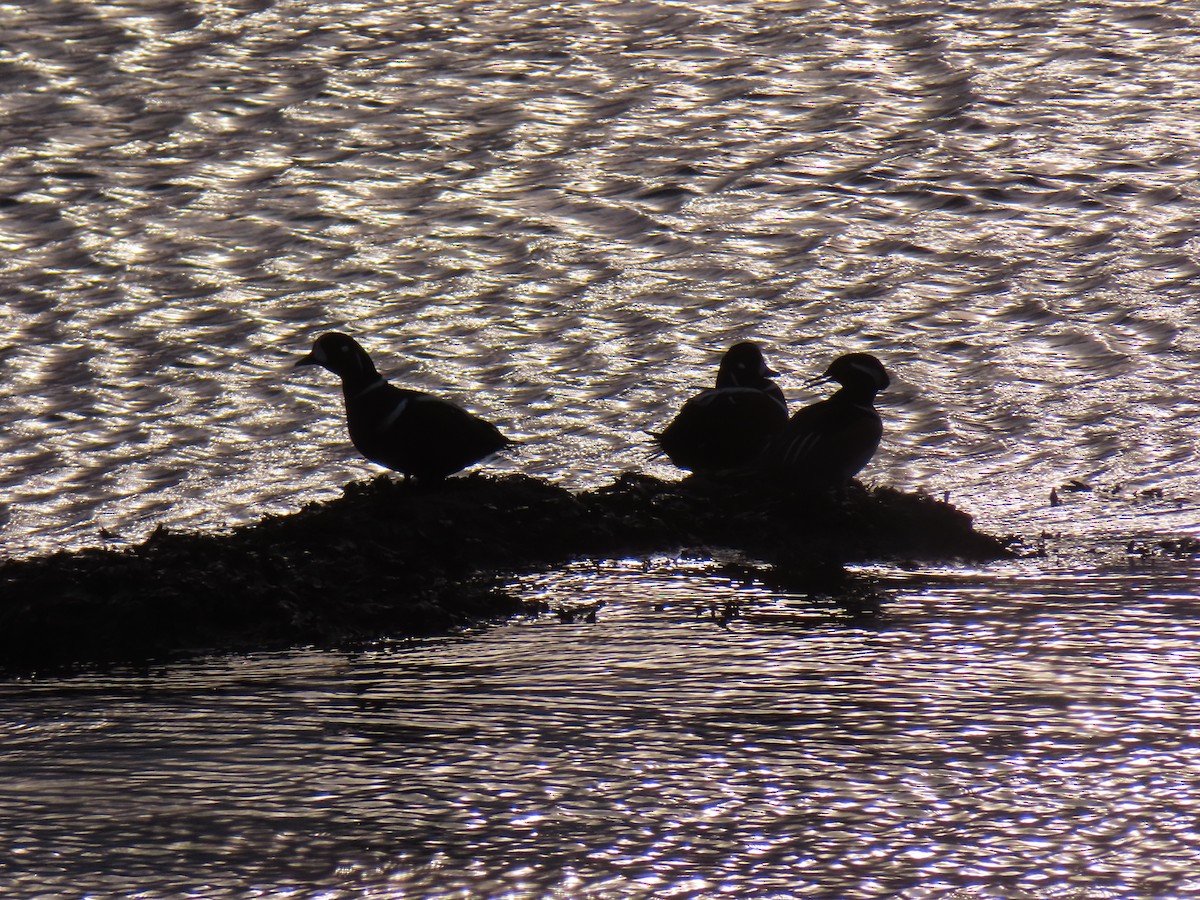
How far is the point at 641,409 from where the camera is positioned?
31.8 ft

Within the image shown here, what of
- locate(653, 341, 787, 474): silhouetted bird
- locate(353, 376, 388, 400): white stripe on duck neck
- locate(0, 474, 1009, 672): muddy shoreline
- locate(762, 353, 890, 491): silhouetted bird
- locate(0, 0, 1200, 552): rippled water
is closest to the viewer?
locate(0, 474, 1009, 672): muddy shoreline

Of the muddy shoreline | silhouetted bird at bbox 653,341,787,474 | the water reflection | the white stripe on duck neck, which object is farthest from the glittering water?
the white stripe on duck neck

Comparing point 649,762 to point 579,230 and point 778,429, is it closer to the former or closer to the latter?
point 778,429

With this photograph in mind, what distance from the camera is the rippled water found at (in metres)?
9.39

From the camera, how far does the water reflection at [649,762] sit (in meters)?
4.17

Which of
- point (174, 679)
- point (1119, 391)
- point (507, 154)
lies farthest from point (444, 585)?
point (507, 154)

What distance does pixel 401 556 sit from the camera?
7020 mm

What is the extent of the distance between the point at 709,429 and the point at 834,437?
0.66 meters

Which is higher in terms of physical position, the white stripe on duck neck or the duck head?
the duck head

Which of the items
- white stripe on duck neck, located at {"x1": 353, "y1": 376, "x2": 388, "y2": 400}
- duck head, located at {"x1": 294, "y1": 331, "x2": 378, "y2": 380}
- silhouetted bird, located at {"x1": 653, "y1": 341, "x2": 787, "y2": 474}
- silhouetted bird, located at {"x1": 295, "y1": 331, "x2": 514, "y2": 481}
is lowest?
silhouetted bird, located at {"x1": 653, "y1": 341, "x2": 787, "y2": 474}

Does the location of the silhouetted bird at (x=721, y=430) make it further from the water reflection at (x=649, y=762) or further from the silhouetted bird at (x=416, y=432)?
the water reflection at (x=649, y=762)

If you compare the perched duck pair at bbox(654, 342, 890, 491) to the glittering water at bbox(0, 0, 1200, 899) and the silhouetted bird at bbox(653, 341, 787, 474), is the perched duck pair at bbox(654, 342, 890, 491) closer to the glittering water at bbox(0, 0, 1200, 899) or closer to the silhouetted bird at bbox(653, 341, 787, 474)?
the silhouetted bird at bbox(653, 341, 787, 474)

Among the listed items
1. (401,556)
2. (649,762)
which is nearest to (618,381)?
(401,556)

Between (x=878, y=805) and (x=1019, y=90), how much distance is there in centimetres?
1064
